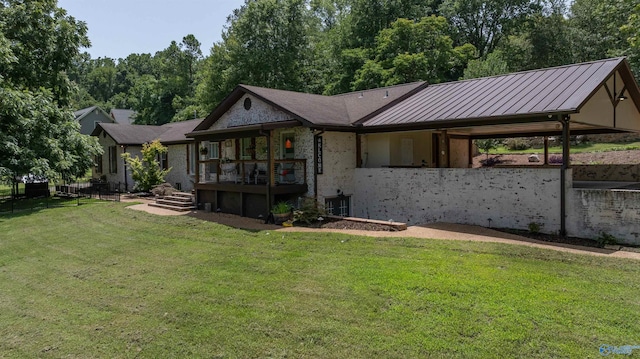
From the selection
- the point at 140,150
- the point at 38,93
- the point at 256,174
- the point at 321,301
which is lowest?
the point at 321,301

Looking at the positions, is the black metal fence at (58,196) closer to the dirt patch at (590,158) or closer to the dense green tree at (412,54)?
the dense green tree at (412,54)

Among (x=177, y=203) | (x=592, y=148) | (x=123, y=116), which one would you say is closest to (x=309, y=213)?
(x=177, y=203)

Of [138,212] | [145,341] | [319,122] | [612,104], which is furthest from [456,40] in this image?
[145,341]

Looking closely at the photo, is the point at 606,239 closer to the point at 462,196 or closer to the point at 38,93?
the point at 462,196

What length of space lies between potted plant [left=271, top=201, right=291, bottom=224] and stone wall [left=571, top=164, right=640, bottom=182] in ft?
37.8

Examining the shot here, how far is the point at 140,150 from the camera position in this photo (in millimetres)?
27094

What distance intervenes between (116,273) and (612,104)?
16.3 metres

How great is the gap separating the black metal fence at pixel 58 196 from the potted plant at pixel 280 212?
11.8m

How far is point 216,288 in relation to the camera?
7543 millimetres

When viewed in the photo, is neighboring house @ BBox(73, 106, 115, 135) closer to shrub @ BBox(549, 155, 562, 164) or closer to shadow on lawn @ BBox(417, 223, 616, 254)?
shrub @ BBox(549, 155, 562, 164)

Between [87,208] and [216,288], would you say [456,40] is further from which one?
[216,288]

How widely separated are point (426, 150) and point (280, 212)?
7.80m

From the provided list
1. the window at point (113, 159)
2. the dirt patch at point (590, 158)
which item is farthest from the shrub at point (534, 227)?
the window at point (113, 159)

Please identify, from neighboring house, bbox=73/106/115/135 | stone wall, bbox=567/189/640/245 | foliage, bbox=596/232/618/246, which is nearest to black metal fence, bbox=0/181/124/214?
stone wall, bbox=567/189/640/245
